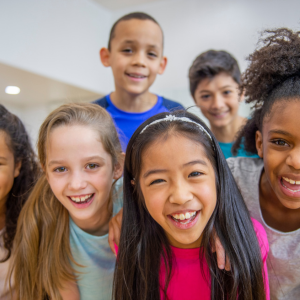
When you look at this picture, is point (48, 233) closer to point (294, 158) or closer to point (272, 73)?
point (294, 158)

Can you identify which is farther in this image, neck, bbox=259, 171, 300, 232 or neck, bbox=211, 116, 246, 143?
neck, bbox=211, 116, 246, 143

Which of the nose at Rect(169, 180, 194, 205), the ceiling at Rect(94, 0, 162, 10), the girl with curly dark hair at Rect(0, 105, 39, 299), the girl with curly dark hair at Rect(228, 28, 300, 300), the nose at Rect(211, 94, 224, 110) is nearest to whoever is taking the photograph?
the nose at Rect(169, 180, 194, 205)

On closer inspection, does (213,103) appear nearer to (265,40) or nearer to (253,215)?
(265,40)

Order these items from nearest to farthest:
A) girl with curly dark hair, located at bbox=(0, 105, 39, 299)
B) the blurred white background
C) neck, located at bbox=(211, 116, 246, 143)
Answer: girl with curly dark hair, located at bbox=(0, 105, 39, 299), neck, located at bbox=(211, 116, 246, 143), the blurred white background

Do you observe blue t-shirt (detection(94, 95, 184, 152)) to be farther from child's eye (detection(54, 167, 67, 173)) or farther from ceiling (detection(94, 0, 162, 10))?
ceiling (detection(94, 0, 162, 10))

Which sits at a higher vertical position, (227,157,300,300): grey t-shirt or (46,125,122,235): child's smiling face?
(46,125,122,235): child's smiling face

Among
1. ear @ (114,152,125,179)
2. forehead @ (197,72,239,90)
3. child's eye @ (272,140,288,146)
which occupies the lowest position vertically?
ear @ (114,152,125,179)

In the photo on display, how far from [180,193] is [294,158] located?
1.27ft

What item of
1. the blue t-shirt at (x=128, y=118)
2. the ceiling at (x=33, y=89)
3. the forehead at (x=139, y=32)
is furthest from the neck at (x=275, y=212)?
the ceiling at (x=33, y=89)

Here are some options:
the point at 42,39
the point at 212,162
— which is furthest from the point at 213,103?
the point at 42,39

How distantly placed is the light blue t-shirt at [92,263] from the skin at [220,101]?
97 centimetres

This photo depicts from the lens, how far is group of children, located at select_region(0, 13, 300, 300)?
39.0 inches

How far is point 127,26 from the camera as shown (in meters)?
1.76

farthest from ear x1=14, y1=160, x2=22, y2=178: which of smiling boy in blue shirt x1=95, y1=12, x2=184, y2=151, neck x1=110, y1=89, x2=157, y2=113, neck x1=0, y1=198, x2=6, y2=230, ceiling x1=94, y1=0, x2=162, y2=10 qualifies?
ceiling x1=94, y1=0, x2=162, y2=10
